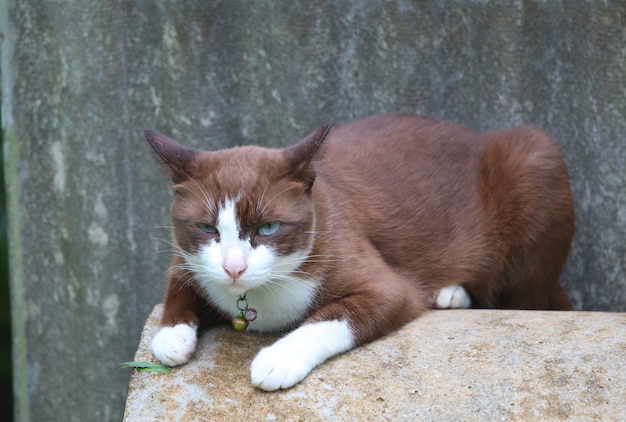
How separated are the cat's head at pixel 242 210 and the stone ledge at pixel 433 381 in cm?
33

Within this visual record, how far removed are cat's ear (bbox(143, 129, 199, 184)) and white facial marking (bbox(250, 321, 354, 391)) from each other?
640 mm

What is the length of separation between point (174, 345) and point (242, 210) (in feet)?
1.77

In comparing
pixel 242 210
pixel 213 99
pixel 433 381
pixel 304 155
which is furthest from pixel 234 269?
pixel 213 99

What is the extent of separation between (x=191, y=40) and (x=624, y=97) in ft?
6.30

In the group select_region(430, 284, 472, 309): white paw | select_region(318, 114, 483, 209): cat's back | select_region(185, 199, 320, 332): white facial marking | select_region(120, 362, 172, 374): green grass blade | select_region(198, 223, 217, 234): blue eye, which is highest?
select_region(318, 114, 483, 209): cat's back

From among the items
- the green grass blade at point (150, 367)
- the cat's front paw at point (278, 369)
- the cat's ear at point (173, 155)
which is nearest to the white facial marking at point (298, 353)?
the cat's front paw at point (278, 369)

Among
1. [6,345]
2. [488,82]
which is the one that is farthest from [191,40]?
[6,345]

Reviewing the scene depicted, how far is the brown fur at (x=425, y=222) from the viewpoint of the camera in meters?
3.22

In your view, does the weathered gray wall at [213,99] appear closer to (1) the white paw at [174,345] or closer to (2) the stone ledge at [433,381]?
(2) the stone ledge at [433,381]

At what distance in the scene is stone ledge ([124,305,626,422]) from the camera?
2738 millimetres

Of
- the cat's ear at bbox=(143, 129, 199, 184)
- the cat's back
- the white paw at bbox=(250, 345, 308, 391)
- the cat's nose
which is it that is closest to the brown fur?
the cat's back

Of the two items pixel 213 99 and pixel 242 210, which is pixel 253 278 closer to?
pixel 242 210

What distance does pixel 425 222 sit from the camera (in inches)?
148

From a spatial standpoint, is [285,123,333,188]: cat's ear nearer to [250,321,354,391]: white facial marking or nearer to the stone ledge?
[250,321,354,391]: white facial marking
